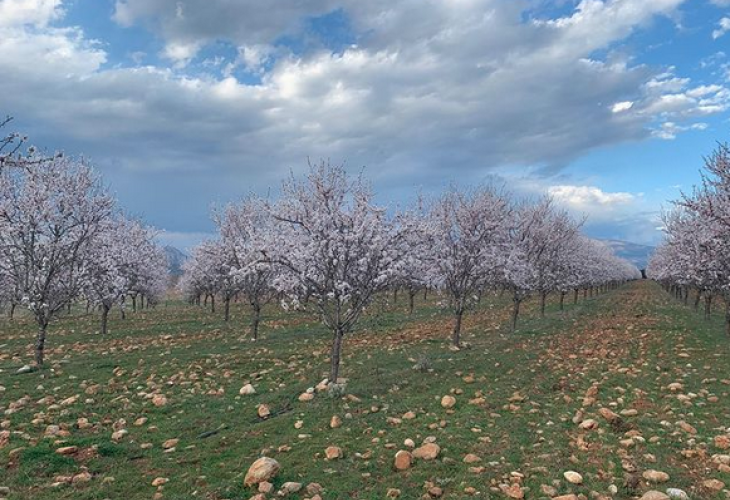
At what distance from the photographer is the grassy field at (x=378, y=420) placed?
8.98m

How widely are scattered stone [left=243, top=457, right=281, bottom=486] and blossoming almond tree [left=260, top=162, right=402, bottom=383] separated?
24.2ft

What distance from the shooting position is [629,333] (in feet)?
93.5

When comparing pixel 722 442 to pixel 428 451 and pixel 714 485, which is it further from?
pixel 428 451

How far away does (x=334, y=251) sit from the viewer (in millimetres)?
16562

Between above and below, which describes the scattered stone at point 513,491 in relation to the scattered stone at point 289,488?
above

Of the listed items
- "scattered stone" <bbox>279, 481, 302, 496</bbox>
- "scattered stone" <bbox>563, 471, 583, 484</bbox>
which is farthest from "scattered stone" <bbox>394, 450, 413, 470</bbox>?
"scattered stone" <bbox>563, 471, 583, 484</bbox>

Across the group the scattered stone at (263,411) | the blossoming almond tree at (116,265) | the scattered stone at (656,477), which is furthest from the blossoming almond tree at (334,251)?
the blossoming almond tree at (116,265)

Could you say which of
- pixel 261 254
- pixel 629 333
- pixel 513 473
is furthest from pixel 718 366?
pixel 261 254

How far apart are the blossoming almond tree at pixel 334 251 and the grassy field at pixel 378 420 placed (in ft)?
9.38

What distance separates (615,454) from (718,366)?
38.8 ft

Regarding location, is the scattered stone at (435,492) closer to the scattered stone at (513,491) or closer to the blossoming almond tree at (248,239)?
the scattered stone at (513,491)

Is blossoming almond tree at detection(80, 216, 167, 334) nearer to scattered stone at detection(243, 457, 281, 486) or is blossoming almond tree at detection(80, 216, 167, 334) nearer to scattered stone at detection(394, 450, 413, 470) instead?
scattered stone at detection(243, 457, 281, 486)

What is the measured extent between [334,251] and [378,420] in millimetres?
6124

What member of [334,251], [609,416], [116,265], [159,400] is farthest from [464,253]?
[116,265]
